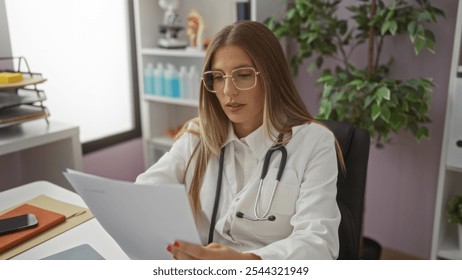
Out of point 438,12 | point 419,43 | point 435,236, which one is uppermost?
point 438,12

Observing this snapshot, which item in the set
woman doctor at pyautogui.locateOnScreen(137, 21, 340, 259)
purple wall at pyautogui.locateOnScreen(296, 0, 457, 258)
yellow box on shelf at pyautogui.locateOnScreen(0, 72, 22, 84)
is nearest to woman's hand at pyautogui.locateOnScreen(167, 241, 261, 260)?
woman doctor at pyautogui.locateOnScreen(137, 21, 340, 259)

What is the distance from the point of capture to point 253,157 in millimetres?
1192

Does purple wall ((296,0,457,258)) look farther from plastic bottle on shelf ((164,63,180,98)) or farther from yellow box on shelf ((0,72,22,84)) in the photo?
yellow box on shelf ((0,72,22,84))

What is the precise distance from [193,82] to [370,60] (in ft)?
3.10

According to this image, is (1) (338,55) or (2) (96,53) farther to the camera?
(2) (96,53)

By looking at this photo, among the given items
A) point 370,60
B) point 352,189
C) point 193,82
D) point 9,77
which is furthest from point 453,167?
point 9,77

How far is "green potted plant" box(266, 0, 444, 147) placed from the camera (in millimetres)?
1606

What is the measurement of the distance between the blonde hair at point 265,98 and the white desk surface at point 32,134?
78cm

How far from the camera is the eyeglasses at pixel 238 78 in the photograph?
1103 mm

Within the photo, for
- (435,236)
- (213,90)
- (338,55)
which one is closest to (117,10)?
(338,55)

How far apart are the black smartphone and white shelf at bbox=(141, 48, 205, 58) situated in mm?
1297
